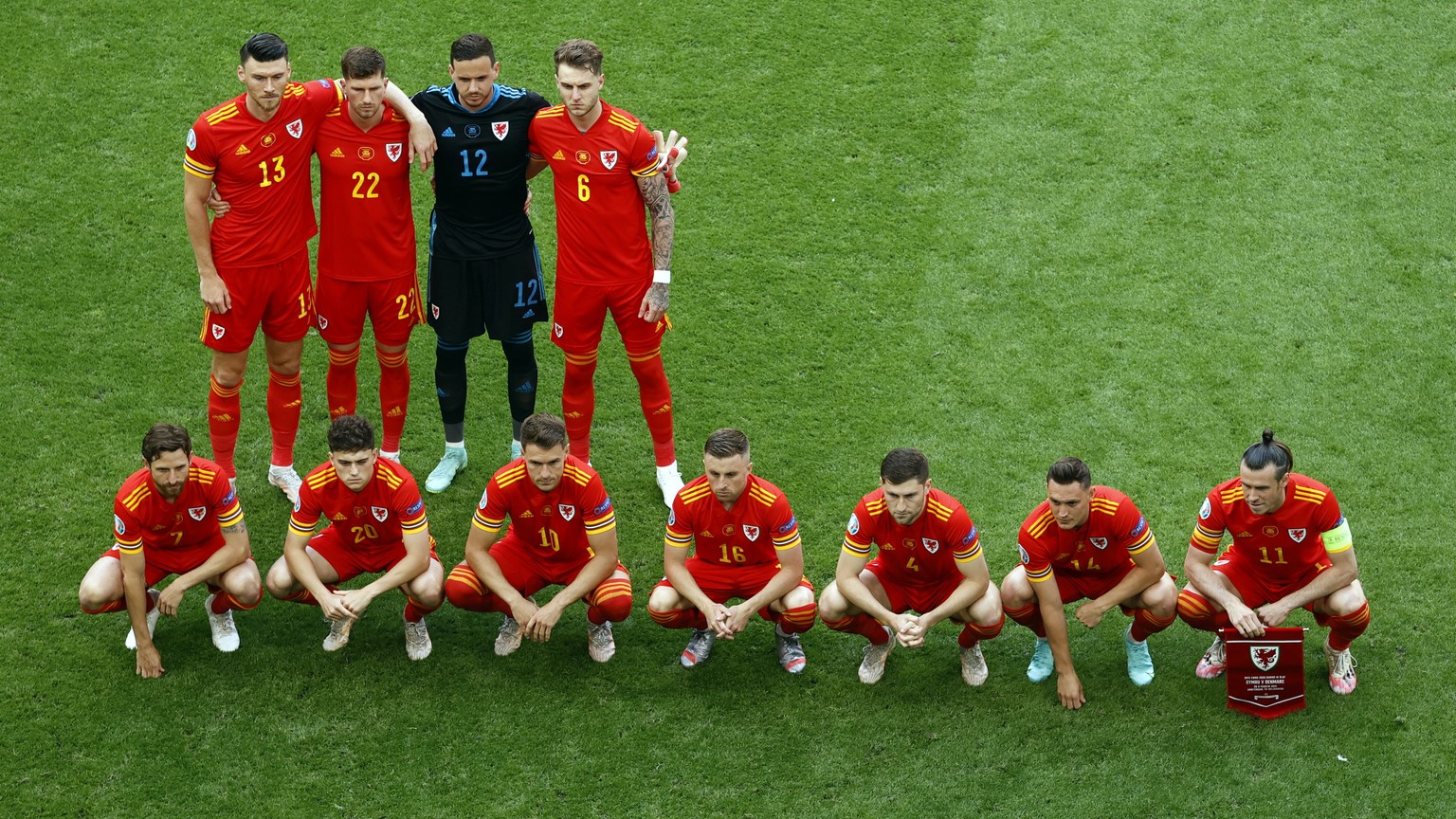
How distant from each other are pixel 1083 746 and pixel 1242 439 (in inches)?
87.3

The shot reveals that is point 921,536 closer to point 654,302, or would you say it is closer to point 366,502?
point 654,302

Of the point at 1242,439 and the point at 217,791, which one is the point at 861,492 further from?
the point at 217,791

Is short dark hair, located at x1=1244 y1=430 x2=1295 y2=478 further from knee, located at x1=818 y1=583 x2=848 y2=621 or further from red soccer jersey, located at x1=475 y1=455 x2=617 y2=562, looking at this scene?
red soccer jersey, located at x1=475 y1=455 x2=617 y2=562

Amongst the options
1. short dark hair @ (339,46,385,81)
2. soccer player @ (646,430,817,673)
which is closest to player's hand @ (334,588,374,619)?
soccer player @ (646,430,817,673)

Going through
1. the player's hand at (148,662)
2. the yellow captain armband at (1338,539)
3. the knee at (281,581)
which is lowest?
the player's hand at (148,662)

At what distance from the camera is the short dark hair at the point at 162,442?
6.02 metres

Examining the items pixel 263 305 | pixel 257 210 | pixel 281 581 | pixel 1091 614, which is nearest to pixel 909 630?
pixel 1091 614

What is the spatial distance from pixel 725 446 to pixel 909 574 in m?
0.98

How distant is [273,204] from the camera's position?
6.78m

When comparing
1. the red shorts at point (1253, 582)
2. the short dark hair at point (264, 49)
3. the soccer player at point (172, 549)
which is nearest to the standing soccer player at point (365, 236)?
the short dark hair at point (264, 49)

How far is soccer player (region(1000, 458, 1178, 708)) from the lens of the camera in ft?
19.9

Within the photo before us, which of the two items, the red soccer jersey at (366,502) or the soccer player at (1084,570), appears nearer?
the soccer player at (1084,570)

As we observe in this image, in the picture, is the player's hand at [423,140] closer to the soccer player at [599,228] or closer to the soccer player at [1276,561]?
the soccer player at [599,228]

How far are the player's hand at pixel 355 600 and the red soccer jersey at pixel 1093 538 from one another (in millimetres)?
2598
